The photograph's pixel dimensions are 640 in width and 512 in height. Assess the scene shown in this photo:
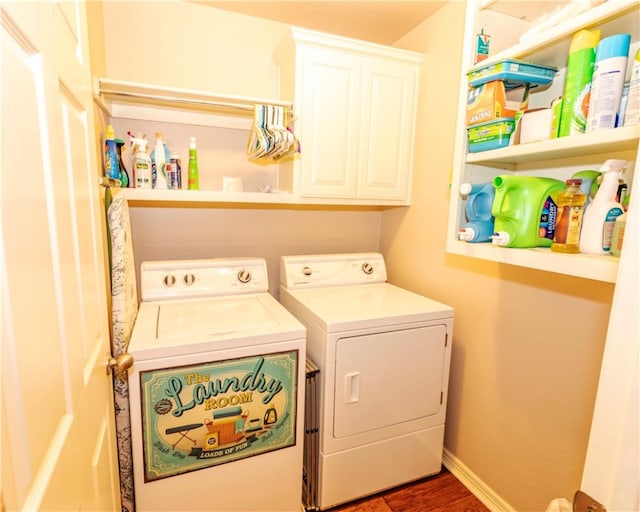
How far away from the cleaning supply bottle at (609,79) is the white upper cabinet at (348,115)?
4.22ft

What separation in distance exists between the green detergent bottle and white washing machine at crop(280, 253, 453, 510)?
0.77m

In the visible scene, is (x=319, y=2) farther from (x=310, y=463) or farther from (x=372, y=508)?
(x=372, y=508)

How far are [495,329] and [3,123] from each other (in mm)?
1917

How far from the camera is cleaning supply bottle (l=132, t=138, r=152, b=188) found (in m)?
1.74

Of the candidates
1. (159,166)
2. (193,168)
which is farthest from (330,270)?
(159,166)

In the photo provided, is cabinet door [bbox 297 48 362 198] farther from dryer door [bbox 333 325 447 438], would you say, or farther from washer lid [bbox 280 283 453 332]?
dryer door [bbox 333 325 447 438]

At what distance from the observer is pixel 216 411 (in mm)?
1438

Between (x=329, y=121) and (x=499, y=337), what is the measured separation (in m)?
1.46

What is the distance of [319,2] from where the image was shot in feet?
6.16

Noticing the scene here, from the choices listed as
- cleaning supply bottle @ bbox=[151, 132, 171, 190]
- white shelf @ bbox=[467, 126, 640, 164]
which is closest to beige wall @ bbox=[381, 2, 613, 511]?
white shelf @ bbox=[467, 126, 640, 164]

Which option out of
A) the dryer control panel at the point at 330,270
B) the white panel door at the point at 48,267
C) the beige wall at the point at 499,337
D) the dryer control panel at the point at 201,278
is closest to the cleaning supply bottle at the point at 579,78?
the beige wall at the point at 499,337

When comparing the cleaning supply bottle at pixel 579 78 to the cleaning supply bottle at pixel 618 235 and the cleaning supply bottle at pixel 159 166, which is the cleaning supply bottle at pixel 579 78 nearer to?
the cleaning supply bottle at pixel 618 235

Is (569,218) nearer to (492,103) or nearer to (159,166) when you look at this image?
(492,103)

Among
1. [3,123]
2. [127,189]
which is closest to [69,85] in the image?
[3,123]
